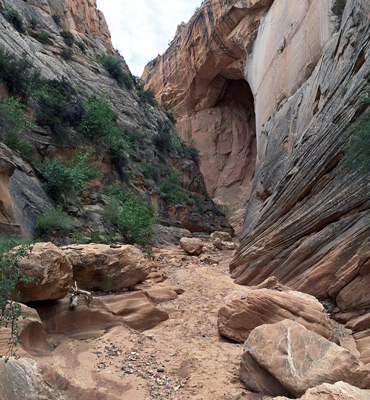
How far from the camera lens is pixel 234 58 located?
23.7 m

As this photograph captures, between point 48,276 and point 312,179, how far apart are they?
5840 mm

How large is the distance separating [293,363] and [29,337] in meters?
2.79

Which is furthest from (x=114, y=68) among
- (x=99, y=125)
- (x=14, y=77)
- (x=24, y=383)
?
(x=24, y=383)

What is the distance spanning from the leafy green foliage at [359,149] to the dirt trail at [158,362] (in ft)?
12.7

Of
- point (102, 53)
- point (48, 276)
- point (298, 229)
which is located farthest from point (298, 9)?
point (48, 276)

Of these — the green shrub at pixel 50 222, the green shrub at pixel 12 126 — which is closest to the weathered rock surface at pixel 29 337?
the green shrub at pixel 50 222

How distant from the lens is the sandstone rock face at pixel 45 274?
418cm

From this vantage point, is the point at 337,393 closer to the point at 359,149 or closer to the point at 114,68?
the point at 359,149

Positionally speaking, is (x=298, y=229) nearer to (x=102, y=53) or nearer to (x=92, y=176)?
(x=92, y=176)

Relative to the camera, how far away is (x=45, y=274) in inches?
169

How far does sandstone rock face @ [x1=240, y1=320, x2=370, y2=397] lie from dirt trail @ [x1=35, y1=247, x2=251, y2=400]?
0.32 meters

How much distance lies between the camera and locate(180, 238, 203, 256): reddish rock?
486 inches

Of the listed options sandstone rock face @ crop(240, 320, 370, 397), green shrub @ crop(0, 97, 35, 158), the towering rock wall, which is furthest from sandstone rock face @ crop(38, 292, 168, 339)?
green shrub @ crop(0, 97, 35, 158)

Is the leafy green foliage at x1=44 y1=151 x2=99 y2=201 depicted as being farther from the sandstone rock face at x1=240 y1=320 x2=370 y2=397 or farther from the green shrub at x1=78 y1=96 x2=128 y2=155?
the sandstone rock face at x1=240 y1=320 x2=370 y2=397
